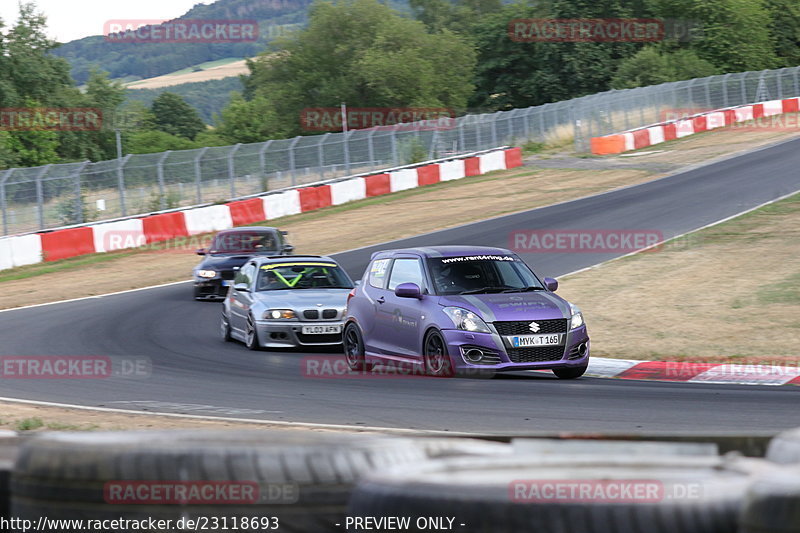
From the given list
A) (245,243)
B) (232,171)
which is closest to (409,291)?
(245,243)

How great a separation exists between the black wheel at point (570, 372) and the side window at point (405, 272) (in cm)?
191

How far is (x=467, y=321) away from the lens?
11.6 metres

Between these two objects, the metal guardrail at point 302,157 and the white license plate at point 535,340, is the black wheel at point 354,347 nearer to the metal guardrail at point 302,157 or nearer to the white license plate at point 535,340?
the white license plate at point 535,340

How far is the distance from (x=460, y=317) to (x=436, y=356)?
545 mm

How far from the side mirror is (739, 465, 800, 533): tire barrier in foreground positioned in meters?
9.52

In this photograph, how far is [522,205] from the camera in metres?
32.3

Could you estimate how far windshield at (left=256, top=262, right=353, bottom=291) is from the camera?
16.2 meters

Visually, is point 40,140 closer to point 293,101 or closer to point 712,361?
point 293,101

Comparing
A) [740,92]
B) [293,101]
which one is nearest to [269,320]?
[740,92]

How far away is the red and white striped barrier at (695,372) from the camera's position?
11219 millimetres

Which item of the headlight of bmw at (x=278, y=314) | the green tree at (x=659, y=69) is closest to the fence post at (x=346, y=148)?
the headlight of bmw at (x=278, y=314)

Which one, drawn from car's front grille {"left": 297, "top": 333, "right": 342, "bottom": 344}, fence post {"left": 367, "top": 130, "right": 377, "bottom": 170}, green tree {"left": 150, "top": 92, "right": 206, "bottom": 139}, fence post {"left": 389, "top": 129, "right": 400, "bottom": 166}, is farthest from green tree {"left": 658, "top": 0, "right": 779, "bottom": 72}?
green tree {"left": 150, "top": 92, "right": 206, "bottom": 139}

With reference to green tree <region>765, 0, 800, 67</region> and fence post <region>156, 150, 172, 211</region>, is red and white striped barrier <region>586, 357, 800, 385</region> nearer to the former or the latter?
fence post <region>156, 150, 172, 211</region>

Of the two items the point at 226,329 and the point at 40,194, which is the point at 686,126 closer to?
the point at 40,194
